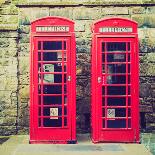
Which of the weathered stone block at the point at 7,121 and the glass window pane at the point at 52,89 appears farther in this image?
the weathered stone block at the point at 7,121

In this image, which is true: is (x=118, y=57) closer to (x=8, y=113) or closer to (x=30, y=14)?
(x=30, y=14)

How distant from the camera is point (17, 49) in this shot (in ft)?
28.7

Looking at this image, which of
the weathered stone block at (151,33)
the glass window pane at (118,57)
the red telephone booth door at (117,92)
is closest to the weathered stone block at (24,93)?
the red telephone booth door at (117,92)

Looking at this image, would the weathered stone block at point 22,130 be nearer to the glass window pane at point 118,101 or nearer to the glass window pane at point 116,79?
the glass window pane at point 118,101

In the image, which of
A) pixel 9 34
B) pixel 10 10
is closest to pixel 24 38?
pixel 9 34

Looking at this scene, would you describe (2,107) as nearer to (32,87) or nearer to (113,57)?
(32,87)

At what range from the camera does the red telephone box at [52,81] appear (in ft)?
25.0

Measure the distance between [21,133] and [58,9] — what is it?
3.03 m

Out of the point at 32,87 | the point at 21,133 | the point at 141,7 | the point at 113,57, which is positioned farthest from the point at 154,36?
the point at 21,133

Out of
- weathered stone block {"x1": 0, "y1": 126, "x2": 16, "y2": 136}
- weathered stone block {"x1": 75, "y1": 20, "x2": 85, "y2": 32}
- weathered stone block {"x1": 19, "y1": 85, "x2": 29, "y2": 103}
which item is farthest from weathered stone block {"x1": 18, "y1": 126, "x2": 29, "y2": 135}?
weathered stone block {"x1": 75, "y1": 20, "x2": 85, "y2": 32}

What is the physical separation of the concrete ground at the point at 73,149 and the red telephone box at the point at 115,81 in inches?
11.3

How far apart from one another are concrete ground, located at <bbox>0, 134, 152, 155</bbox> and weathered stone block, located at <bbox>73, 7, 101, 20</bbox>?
9.56ft

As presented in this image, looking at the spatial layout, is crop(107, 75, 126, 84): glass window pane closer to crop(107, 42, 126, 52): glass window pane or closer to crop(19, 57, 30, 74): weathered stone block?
crop(107, 42, 126, 52): glass window pane

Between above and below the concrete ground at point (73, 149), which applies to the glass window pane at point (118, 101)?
above
